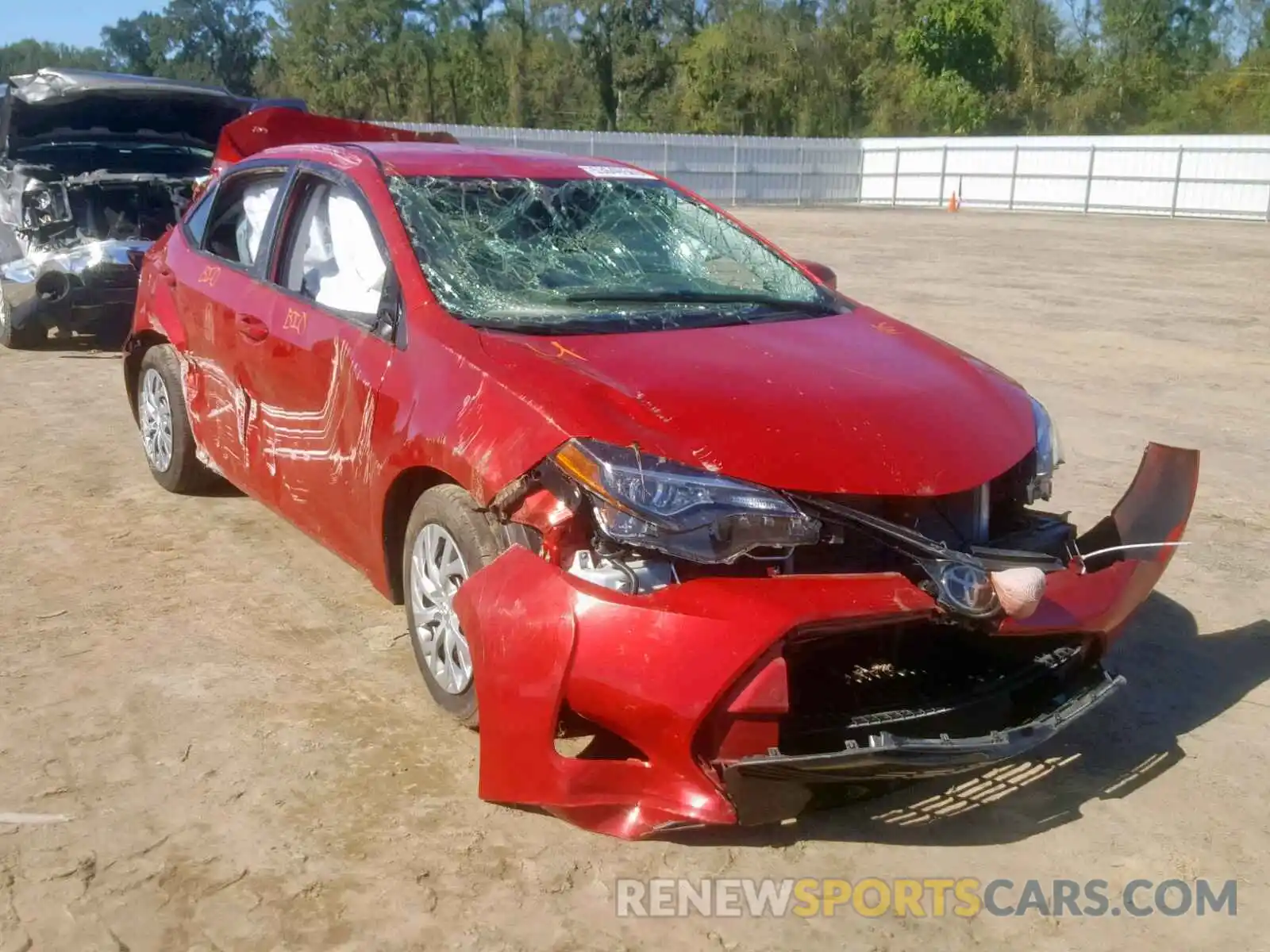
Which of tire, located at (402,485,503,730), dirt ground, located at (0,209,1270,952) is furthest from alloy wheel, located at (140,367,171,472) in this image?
tire, located at (402,485,503,730)

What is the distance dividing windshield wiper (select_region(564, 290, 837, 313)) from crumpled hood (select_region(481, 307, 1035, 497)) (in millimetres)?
300

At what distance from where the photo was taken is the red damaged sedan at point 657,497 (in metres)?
2.81

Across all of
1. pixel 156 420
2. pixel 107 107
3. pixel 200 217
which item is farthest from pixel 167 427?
pixel 107 107

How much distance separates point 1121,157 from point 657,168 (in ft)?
40.3

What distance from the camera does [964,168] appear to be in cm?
3681

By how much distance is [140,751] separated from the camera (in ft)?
11.3

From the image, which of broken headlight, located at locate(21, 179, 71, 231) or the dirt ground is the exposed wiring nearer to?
the dirt ground

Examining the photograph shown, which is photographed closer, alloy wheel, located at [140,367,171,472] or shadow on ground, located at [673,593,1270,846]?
shadow on ground, located at [673,593,1270,846]

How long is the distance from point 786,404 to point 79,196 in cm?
798

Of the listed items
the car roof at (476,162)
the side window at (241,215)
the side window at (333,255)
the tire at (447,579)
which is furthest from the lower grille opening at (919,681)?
the side window at (241,215)

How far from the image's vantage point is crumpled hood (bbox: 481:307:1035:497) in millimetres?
3047

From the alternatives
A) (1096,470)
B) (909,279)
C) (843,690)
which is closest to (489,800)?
(843,690)

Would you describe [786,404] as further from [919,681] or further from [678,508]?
[919,681]

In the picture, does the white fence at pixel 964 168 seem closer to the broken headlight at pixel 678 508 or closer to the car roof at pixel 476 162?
the car roof at pixel 476 162
